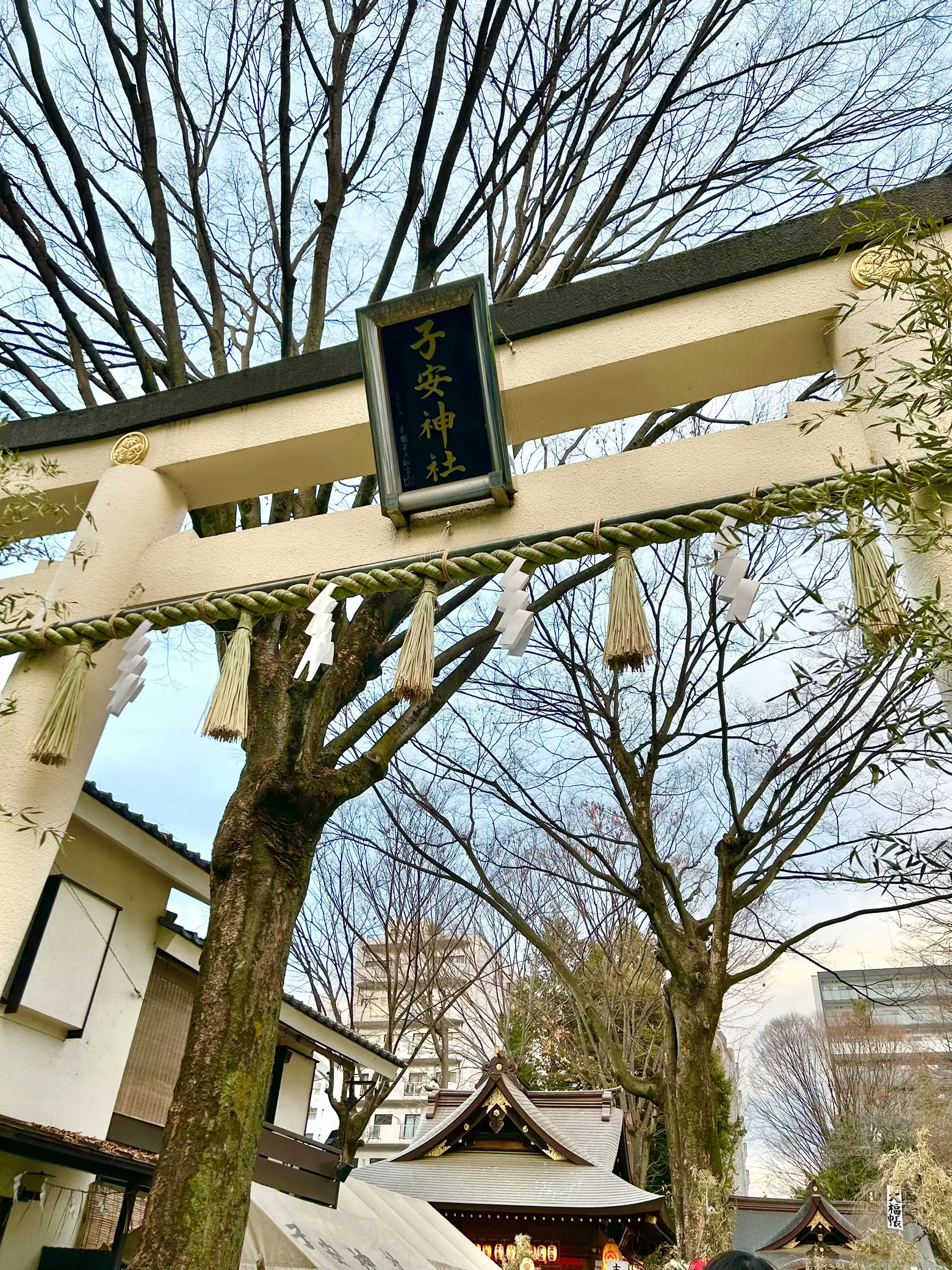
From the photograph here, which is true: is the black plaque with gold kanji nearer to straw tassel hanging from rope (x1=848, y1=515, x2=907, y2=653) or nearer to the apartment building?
straw tassel hanging from rope (x1=848, y1=515, x2=907, y2=653)

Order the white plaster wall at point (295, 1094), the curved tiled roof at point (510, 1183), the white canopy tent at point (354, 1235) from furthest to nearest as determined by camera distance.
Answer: the curved tiled roof at point (510, 1183) → the white plaster wall at point (295, 1094) → the white canopy tent at point (354, 1235)

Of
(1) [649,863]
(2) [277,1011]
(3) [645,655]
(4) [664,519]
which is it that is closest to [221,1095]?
(2) [277,1011]

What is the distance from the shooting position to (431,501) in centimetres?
333

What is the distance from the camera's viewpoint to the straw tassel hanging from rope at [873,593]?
2285 millimetres

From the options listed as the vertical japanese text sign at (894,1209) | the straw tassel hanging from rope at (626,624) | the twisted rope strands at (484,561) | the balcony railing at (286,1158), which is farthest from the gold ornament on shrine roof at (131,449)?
the vertical japanese text sign at (894,1209)

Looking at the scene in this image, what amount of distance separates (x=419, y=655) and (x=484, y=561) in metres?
0.42

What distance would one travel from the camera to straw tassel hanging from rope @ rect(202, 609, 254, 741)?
121 inches

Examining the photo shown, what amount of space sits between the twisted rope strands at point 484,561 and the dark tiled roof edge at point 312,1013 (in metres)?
2.39

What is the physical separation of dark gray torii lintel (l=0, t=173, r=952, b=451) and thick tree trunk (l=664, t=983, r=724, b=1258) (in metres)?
6.65

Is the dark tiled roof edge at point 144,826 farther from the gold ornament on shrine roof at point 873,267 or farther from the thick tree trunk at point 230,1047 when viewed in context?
the gold ornament on shrine roof at point 873,267

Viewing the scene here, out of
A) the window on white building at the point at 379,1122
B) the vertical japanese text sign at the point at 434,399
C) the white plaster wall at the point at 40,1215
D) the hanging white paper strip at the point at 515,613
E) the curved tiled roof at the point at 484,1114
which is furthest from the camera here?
the window on white building at the point at 379,1122

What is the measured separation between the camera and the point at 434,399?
11.3 feet

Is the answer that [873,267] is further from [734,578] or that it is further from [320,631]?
[320,631]

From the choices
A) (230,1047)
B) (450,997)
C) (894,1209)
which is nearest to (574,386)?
(230,1047)
